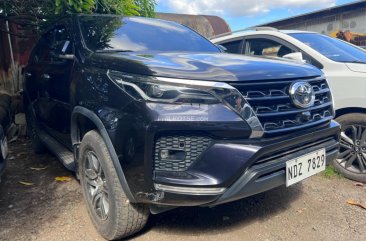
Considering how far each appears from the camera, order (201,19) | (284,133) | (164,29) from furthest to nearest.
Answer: (201,19), (164,29), (284,133)

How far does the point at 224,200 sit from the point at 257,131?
1.54 feet

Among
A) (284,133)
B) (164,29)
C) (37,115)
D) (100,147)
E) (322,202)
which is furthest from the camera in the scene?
(37,115)

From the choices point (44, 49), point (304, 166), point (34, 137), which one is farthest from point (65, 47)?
point (304, 166)

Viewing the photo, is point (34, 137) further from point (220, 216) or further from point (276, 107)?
point (276, 107)

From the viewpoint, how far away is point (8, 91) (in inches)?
252

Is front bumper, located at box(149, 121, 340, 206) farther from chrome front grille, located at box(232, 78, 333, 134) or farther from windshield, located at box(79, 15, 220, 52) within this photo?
windshield, located at box(79, 15, 220, 52)

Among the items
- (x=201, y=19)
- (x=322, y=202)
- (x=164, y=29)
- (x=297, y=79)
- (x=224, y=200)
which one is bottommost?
(x=322, y=202)

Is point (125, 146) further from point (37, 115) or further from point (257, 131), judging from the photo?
point (37, 115)

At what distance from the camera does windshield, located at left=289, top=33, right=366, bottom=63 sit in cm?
407

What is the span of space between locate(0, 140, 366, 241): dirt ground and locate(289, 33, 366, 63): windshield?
55.8 inches

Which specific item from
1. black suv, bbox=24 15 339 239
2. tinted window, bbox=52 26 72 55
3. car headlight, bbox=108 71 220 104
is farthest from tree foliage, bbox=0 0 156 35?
car headlight, bbox=108 71 220 104

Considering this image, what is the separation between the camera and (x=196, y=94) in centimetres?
212

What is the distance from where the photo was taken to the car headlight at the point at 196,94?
2.12 m

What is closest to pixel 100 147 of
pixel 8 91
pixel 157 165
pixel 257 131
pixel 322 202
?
pixel 157 165
